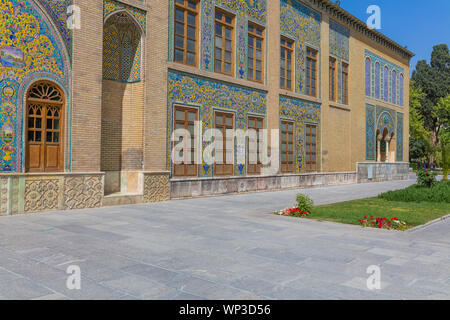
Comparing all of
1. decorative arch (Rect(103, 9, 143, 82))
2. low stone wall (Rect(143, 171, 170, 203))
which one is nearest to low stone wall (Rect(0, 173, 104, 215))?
low stone wall (Rect(143, 171, 170, 203))

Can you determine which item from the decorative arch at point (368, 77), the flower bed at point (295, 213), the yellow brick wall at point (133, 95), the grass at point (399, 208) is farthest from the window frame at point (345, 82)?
the flower bed at point (295, 213)

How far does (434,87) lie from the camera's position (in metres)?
52.1

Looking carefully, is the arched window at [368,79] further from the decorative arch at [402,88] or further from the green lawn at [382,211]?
the green lawn at [382,211]

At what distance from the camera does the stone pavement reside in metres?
4.06

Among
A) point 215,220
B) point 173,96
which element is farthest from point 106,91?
point 215,220

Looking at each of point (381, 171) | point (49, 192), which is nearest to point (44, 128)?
point (49, 192)

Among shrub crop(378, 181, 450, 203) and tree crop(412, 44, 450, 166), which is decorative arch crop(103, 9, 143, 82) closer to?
shrub crop(378, 181, 450, 203)

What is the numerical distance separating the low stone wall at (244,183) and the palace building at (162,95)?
0.06 m

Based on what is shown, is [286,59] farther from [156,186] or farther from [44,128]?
[44,128]

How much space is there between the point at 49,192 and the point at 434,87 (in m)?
53.3

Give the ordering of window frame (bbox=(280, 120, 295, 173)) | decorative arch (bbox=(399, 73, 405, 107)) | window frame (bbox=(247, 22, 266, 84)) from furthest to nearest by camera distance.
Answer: decorative arch (bbox=(399, 73, 405, 107)) < window frame (bbox=(280, 120, 295, 173)) < window frame (bbox=(247, 22, 266, 84))

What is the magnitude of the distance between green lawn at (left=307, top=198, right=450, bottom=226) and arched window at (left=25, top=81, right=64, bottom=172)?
20.9 ft

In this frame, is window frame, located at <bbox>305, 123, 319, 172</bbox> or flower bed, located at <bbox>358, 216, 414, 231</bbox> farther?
window frame, located at <bbox>305, 123, 319, 172</bbox>
